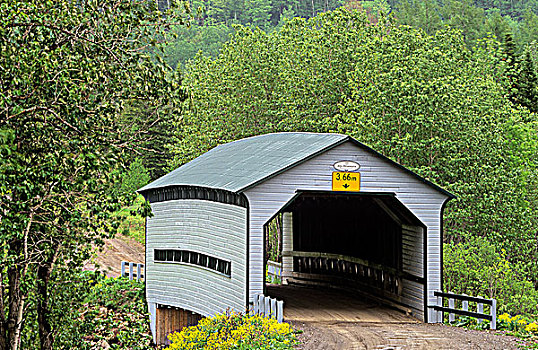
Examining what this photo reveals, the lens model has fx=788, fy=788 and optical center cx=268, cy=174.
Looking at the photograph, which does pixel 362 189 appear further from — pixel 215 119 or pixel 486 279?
pixel 215 119

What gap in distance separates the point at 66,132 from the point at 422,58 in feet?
76.1

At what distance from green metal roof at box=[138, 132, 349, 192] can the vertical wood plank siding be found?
0.87ft

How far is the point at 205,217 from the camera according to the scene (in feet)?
62.5

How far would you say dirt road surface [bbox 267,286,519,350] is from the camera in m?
14.0

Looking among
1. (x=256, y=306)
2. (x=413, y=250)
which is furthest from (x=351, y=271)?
(x=256, y=306)

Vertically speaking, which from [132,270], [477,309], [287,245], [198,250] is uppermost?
[198,250]

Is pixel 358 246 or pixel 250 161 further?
pixel 358 246

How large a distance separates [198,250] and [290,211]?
19.4ft

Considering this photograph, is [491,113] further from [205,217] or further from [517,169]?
[205,217]

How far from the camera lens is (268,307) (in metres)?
15.6

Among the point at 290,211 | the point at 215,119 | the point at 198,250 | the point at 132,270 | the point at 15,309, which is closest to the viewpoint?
the point at 15,309

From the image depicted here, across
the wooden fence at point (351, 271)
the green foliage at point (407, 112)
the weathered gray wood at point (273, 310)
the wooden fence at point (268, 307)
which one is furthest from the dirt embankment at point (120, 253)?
the weathered gray wood at point (273, 310)

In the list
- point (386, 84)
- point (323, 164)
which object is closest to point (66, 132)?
point (323, 164)

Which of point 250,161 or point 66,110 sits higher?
point 66,110
